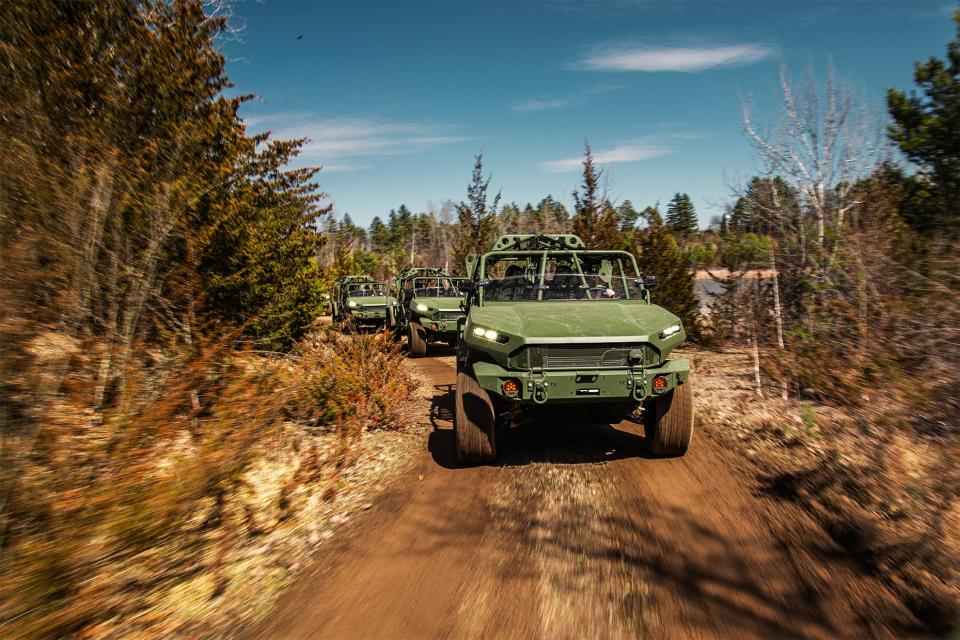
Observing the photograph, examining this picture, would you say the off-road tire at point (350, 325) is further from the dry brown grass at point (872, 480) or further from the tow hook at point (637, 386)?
the dry brown grass at point (872, 480)

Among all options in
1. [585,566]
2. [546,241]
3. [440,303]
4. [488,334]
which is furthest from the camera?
[440,303]

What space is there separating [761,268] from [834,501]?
6180 millimetres

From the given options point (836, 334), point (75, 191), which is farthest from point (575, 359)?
point (836, 334)

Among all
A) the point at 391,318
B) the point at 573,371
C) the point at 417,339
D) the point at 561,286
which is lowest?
the point at 417,339

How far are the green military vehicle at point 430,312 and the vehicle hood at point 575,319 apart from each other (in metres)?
5.68

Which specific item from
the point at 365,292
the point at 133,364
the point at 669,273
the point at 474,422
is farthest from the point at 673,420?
the point at 365,292

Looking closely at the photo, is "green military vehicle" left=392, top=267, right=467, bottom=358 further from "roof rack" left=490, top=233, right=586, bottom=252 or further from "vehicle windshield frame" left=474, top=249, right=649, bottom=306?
"vehicle windshield frame" left=474, top=249, right=649, bottom=306

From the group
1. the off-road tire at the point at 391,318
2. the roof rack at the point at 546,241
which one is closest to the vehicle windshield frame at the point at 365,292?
the off-road tire at the point at 391,318

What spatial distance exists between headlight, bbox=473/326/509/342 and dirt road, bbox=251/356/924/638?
4.07ft

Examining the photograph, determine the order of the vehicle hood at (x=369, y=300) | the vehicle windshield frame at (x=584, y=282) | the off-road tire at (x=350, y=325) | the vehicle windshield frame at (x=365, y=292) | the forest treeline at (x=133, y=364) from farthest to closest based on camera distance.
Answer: the vehicle windshield frame at (x=365, y=292) → the vehicle hood at (x=369, y=300) → the off-road tire at (x=350, y=325) → the vehicle windshield frame at (x=584, y=282) → the forest treeline at (x=133, y=364)

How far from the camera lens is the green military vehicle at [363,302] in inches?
640

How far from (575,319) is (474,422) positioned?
51.6 inches

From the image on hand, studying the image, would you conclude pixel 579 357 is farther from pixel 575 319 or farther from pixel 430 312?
pixel 430 312

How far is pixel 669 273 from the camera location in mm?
12125
